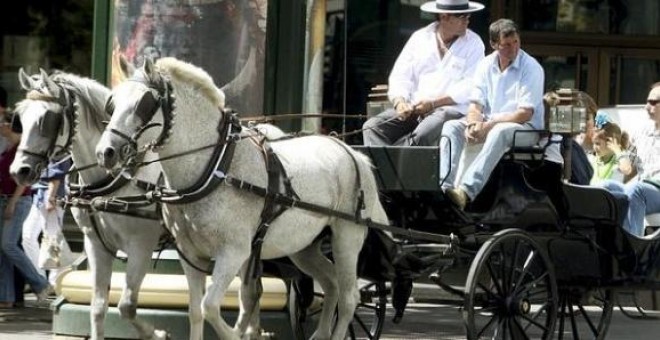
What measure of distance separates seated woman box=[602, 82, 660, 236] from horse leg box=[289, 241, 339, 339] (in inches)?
82.5

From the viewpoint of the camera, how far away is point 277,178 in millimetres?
8398

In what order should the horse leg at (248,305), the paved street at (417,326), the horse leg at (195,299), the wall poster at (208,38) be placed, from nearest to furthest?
the horse leg at (195,299), the horse leg at (248,305), the wall poster at (208,38), the paved street at (417,326)

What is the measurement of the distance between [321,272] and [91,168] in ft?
5.01

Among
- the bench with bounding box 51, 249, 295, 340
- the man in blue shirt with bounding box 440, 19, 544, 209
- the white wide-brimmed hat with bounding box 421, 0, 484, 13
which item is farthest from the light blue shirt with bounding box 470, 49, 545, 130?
the bench with bounding box 51, 249, 295, 340

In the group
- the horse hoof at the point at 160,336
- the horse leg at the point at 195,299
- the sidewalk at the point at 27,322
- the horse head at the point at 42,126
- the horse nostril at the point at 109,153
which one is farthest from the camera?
the sidewalk at the point at 27,322

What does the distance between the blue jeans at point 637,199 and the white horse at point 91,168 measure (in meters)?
3.15

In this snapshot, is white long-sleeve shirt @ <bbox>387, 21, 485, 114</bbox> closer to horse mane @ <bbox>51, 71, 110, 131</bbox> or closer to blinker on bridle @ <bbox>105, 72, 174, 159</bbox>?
horse mane @ <bbox>51, 71, 110, 131</bbox>

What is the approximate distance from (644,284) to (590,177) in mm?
798

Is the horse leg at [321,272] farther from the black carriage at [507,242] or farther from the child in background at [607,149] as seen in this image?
the child in background at [607,149]

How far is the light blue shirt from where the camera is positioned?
31.7 feet

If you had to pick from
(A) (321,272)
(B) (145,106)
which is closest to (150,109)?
(B) (145,106)

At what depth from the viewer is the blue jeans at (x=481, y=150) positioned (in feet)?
30.8

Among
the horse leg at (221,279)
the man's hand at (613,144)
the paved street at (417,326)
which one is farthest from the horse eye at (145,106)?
the man's hand at (613,144)

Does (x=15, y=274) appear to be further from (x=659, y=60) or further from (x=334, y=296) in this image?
(x=659, y=60)
